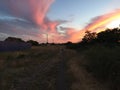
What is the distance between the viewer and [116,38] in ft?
193

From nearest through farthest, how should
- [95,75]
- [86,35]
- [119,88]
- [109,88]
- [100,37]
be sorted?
[119,88]
[109,88]
[95,75]
[100,37]
[86,35]

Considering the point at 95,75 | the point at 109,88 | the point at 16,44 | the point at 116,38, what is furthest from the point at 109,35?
the point at 109,88

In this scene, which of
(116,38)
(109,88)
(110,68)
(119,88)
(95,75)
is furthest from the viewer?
(116,38)

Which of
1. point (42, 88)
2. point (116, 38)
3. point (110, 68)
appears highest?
point (116, 38)

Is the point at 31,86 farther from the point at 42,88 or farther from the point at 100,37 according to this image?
the point at 100,37

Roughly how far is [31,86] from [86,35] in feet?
251

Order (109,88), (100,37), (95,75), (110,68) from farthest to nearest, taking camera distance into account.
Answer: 1. (100,37)
2. (95,75)
3. (110,68)
4. (109,88)

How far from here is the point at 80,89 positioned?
450 inches

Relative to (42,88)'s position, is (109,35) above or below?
above

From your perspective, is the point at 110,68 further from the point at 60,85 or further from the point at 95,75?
the point at 60,85

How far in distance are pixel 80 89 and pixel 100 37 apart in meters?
55.5

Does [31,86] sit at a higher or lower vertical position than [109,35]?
lower

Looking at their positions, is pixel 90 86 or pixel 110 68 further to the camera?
pixel 110 68

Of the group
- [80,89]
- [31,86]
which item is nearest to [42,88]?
[31,86]
